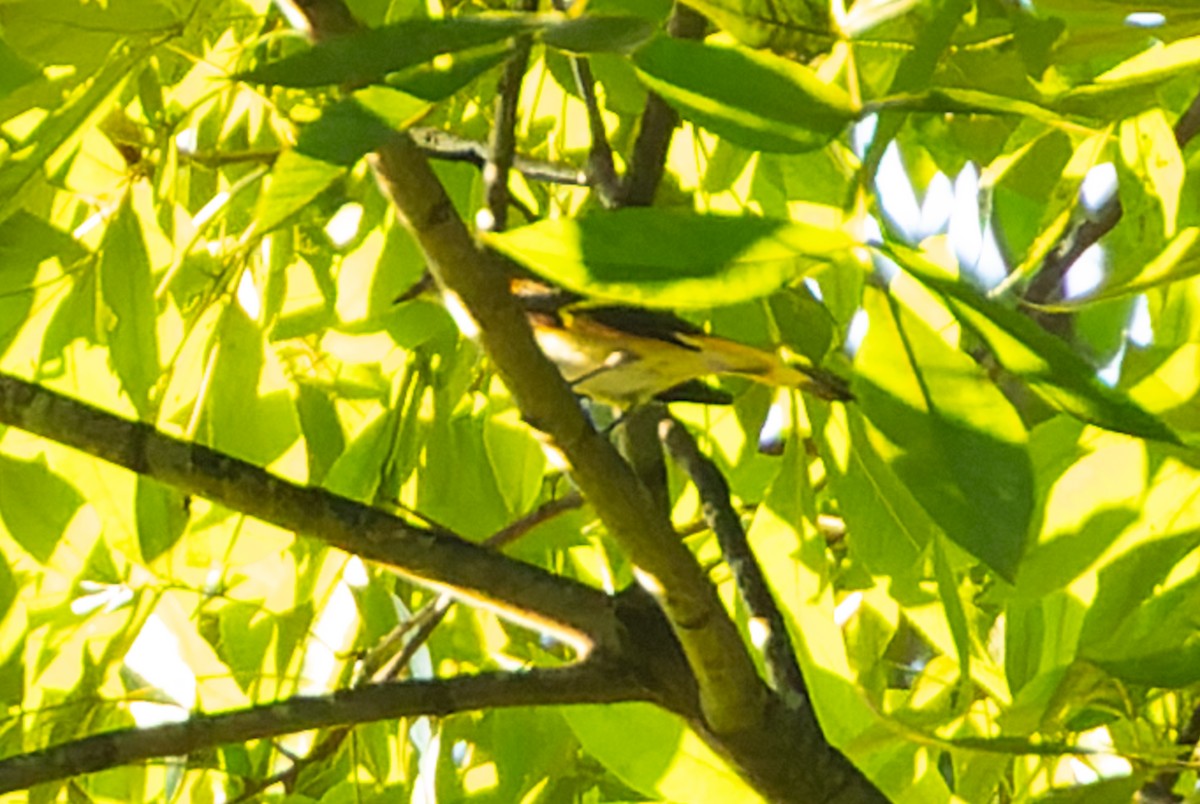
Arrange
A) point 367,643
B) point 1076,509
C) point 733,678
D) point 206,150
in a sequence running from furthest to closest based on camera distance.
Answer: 1. point 367,643
2. point 206,150
3. point 733,678
4. point 1076,509

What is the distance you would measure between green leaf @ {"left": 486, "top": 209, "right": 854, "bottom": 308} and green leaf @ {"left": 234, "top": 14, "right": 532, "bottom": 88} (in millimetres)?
45

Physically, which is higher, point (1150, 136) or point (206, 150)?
point (206, 150)

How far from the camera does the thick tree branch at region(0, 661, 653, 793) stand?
0.48m

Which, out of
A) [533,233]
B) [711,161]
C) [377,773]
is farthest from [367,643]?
[533,233]

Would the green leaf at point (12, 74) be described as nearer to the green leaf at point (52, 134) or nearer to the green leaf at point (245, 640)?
the green leaf at point (52, 134)

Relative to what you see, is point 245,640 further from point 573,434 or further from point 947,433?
point 947,433

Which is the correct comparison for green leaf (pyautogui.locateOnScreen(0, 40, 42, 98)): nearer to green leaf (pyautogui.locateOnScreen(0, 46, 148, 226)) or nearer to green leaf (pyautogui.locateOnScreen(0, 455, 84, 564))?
green leaf (pyautogui.locateOnScreen(0, 46, 148, 226))

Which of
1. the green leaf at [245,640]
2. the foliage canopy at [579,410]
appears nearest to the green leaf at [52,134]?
the foliage canopy at [579,410]

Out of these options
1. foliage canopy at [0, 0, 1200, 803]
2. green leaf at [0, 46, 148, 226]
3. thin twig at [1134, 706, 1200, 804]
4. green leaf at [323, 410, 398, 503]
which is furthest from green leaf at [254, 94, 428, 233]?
thin twig at [1134, 706, 1200, 804]

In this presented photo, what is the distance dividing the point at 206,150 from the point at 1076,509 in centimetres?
46

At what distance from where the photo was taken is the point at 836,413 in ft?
1.96

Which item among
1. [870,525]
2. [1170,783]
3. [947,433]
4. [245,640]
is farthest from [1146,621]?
[245,640]

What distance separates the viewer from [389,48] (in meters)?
0.26

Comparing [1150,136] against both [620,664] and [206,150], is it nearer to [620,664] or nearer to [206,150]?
[620,664]
